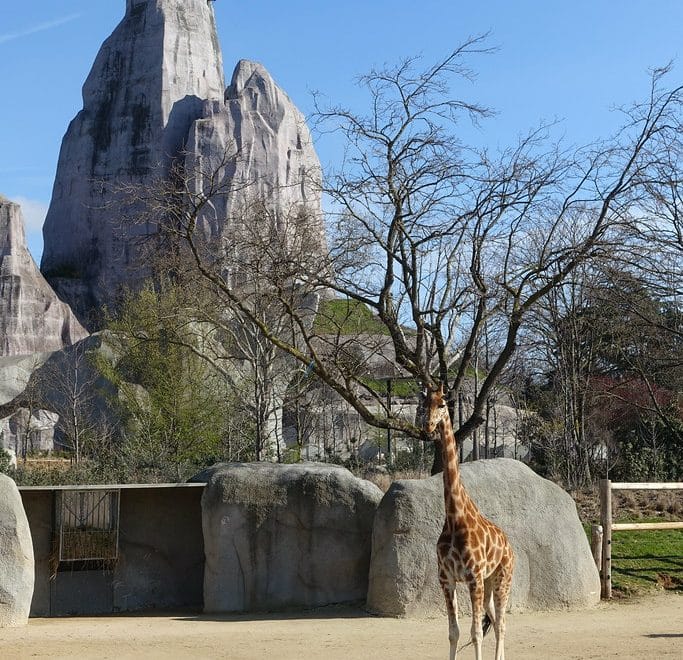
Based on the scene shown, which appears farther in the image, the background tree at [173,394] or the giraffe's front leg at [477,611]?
the background tree at [173,394]

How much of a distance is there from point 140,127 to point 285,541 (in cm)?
5168

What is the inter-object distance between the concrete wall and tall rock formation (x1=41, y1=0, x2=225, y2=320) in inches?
1803

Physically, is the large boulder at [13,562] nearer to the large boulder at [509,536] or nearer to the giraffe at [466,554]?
the large boulder at [509,536]

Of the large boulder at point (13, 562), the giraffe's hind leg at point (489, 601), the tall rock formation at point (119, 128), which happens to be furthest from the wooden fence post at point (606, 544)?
the tall rock formation at point (119, 128)

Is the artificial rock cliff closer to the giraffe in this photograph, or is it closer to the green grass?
the green grass

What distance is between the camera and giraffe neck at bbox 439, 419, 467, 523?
877 centimetres

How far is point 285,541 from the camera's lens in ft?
42.1

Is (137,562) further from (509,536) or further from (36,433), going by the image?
(36,433)

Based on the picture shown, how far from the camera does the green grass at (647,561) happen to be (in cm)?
1342

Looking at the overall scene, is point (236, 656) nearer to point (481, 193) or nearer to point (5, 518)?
point (5, 518)

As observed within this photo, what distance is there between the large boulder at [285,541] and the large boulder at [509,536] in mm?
816

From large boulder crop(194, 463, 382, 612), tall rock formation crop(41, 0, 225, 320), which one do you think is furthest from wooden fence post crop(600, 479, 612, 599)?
tall rock formation crop(41, 0, 225, 320)

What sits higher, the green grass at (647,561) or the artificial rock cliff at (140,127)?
the artificial rock cliff at (140,127)

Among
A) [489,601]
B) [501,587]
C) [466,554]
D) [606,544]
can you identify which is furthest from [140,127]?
[466,554]
